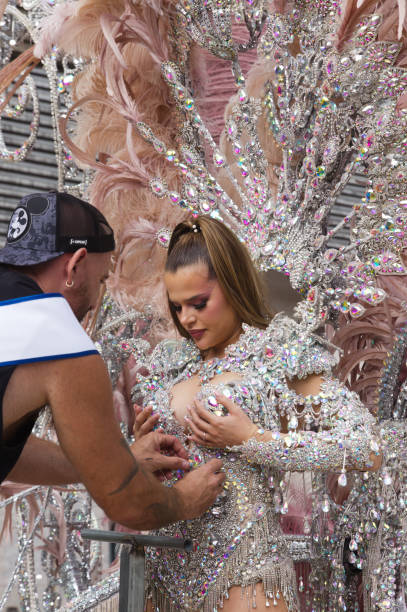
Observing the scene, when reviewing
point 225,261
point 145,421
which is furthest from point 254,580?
point 225,261

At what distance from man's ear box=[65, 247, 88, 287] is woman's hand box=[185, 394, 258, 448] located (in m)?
0.39

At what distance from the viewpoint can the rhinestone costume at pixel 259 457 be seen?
163cm

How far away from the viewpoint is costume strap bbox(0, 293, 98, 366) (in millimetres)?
1390

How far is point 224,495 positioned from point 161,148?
3.17ft

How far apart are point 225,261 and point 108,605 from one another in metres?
1.12

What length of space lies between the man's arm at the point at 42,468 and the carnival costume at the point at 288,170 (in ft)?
0.90

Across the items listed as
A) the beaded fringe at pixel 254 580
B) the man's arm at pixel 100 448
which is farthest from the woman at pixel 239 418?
the man's arm at pixel 100 448

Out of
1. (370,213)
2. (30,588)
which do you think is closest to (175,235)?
(370,213)

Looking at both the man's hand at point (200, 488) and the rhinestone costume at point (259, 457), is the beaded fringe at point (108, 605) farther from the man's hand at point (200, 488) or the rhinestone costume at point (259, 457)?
the man's hand at point (200, 488)

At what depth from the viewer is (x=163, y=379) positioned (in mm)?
1902

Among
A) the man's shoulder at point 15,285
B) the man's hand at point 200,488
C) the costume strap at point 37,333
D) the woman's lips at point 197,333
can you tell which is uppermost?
the man's shoulder at point 15,285

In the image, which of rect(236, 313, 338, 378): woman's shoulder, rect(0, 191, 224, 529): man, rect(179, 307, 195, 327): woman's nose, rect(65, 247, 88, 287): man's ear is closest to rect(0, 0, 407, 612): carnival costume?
rect(236, 313, 338, 378): woman's shoulder

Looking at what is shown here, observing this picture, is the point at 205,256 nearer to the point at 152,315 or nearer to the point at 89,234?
the point at 89,234

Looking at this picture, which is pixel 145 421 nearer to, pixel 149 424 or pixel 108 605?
pixel 149 424
